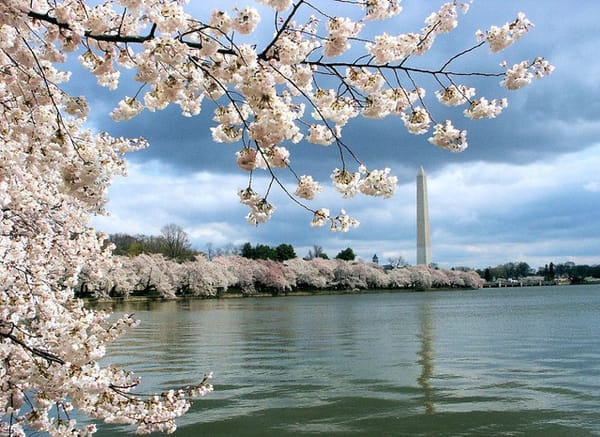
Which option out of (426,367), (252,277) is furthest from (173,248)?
(426,367)

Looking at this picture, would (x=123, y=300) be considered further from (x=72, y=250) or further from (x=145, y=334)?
(x=72, y=250)

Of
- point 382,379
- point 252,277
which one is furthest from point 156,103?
point 252,277

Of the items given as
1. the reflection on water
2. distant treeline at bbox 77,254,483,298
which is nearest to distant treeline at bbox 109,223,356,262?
distant treeline at bbox 77,254,483,298

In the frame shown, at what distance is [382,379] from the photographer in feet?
39.7

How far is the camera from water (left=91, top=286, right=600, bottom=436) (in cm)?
873

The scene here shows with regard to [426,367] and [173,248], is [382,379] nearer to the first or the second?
[426,367]

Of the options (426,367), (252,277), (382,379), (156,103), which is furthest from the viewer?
(252,277)

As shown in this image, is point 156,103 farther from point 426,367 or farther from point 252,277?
point 252,277

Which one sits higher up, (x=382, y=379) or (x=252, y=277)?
(x=252, y=277)

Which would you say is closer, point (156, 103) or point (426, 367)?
point (156, 103)

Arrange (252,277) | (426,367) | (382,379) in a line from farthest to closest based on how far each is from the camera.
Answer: (252,277) → (426,367) → (382,379)

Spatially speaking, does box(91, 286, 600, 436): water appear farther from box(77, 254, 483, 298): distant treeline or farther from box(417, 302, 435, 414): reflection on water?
box(77, 254, 483, 298): distant treeline

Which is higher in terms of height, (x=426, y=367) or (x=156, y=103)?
(x=156, y=103)

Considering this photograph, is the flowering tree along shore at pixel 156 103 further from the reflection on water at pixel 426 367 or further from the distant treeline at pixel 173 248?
the distant treeline at pixel 173 248
